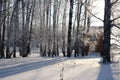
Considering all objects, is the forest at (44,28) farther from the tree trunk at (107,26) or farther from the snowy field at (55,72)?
the snowy field at (55,72)

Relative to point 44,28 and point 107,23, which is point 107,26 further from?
point 44,28

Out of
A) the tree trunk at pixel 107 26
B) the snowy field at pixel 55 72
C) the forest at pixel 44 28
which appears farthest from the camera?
the forest at pixel 44 28

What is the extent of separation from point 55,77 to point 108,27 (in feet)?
34.7

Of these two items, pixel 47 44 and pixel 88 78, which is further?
pixel 47 44

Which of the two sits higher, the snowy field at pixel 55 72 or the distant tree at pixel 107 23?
the distant tree at pixel 107 23

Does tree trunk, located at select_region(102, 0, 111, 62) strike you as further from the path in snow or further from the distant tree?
the path in snow

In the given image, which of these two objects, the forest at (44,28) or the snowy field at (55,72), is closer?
the snowy field at (55,72)

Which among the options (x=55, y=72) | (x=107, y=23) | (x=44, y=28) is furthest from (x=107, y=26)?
(x=44, y=28)

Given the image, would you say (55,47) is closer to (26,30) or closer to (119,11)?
(26,30)

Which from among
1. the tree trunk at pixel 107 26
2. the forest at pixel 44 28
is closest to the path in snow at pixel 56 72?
the tree trunk at pixel 107 26

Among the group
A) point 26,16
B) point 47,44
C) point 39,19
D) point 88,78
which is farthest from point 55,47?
point 88,78

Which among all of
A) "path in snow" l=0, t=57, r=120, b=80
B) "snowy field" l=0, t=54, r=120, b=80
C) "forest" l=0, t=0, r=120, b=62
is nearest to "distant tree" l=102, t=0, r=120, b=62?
"snowy field" l=0, t=54, r=120, b=80

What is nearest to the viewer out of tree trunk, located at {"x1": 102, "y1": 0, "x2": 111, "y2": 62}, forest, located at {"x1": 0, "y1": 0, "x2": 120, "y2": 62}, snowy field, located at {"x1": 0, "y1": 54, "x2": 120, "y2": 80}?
snowy field, located at {"x1": 0, "y1": 54, "x2": 120, "y2": 80}

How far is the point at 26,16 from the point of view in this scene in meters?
40.0
